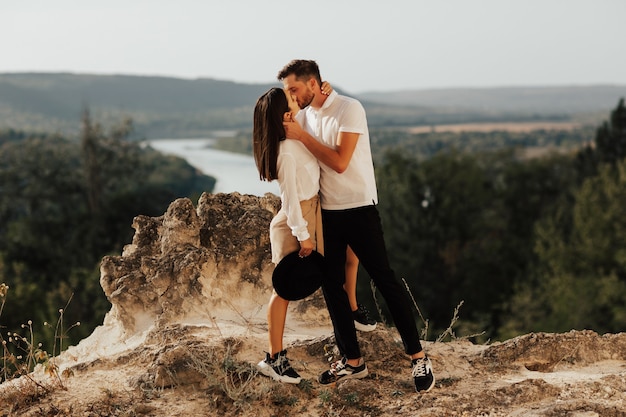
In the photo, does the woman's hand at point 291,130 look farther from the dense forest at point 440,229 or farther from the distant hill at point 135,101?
the distant hill at point 135,101

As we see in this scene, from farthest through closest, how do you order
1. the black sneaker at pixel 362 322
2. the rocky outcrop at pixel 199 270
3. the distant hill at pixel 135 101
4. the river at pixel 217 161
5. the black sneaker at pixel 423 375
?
the distant hill at pixel 135 101 < the river at pixel 217 161 < the rocky outcrop at pixel 199 270 < the black sneaker at pixel 362 322 < the black sneaker at pixel 423 375

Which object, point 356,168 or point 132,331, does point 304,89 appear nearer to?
point 356,168

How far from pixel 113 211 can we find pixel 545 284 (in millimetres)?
26547

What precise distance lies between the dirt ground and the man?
0.83 feet

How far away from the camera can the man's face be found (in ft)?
15.4

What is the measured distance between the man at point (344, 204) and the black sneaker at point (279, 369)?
0.24 metres

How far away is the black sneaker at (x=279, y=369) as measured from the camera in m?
5.00

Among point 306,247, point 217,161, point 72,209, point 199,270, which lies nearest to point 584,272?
point 199,270

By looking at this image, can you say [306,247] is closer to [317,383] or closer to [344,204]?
[344,204]

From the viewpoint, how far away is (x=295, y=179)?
464 cm

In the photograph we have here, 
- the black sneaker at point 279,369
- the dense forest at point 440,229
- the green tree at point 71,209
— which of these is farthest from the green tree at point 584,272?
the black sneaker at point 279,369

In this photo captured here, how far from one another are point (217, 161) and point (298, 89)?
62.6 meters

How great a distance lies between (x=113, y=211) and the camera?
148 feet

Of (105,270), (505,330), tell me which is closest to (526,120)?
(505,330)
